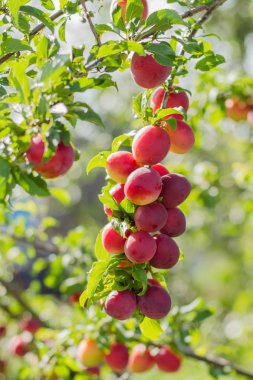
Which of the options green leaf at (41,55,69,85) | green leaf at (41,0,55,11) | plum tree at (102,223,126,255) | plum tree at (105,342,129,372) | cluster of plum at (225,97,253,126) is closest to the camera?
green leaf at (41,55,69,85)

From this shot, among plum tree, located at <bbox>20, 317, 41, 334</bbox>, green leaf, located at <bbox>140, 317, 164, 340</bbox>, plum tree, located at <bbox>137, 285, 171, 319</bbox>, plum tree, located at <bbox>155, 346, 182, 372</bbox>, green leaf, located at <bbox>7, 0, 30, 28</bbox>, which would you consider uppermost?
green leaf, located at <bbox>7, 0, 30, 28</bbox>

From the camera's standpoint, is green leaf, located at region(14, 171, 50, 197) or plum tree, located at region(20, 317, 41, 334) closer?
green leaf, located at region(14, 171, 50, 197)

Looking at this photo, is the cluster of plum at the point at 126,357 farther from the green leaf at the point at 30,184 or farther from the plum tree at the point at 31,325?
the green leaf at the point at 30,184

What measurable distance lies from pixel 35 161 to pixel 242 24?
20.7ft

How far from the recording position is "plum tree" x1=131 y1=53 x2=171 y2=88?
89 cm

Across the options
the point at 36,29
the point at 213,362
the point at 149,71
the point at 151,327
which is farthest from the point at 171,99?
the point at 213,362

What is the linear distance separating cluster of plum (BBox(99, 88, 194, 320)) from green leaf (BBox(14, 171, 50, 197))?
117 millimetres

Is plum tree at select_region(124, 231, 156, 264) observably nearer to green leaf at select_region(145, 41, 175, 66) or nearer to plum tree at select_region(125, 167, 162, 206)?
plum tree at select_region(125, 167, 162, 206)

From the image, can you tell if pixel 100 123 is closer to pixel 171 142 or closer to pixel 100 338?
pixel 171 142

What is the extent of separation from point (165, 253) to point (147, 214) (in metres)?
0.08

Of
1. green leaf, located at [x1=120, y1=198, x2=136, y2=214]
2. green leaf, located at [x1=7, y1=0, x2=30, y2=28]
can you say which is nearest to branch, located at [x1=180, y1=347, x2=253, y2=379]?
green leaf, located at [x1=120, y1=198, x2=136, y2=214]

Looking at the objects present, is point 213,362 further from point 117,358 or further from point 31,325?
point 31,325

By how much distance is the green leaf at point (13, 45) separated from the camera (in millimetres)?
862

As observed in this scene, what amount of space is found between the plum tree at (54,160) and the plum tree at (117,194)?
88 mm
